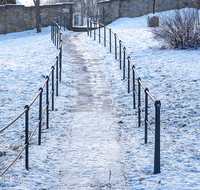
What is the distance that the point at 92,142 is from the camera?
21.1 ft

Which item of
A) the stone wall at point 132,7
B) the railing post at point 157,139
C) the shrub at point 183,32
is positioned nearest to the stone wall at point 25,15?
the stone wall at point 132,7

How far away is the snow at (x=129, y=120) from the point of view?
4.91 m

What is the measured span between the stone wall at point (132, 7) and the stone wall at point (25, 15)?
133 inches

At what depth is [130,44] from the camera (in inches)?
650

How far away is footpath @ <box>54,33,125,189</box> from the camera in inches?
195

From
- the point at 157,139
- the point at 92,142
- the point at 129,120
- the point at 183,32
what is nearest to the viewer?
the point at 157,139

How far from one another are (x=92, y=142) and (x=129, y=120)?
169cm

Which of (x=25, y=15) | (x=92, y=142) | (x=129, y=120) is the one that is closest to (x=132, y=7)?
(x=25, y=15)

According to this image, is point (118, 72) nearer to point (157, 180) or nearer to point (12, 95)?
point (12, 95)

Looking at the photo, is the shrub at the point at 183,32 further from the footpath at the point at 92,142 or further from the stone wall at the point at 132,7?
the stone wall at the point at 132,7

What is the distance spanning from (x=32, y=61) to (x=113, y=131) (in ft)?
27.7

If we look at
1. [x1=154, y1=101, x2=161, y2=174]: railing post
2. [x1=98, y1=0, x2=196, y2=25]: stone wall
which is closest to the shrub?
[x1=154, y1=101, x2=161, y2=174]: railing post

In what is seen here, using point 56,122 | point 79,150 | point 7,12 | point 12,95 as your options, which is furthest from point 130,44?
point 7,12

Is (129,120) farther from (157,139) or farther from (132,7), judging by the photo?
(132,7)
